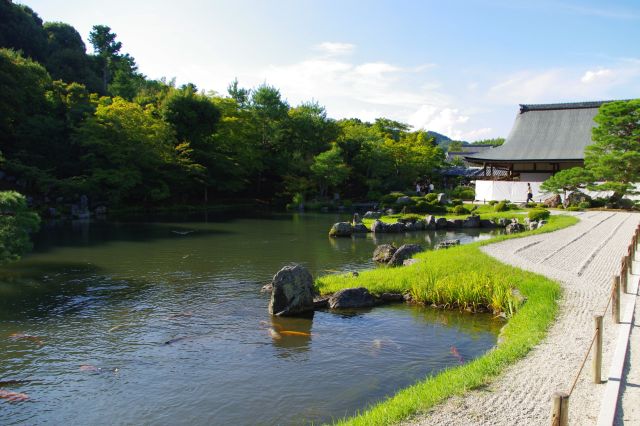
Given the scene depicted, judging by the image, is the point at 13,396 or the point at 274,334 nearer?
the point at 13,396

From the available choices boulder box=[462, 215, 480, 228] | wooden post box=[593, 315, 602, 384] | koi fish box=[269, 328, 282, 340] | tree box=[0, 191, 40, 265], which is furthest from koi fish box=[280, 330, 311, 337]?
boulder box=[462, 215, 480, 228]

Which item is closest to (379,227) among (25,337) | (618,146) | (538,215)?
(538,215)

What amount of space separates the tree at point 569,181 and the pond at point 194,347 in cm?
2139

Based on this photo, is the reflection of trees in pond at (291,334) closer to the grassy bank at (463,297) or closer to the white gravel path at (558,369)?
the grassy bank at (463,297)

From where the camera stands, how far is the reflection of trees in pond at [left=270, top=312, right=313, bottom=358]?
411 inches

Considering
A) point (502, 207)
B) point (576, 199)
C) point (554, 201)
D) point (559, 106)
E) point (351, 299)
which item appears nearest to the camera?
point (351, 299)

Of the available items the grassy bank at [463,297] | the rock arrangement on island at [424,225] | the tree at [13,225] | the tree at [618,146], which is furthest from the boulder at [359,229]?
the tree at [13,225]

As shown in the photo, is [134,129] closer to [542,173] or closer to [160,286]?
[160,286]

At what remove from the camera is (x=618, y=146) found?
107 feet

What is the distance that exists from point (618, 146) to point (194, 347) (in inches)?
1236

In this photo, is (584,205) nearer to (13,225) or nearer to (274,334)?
(274,334)

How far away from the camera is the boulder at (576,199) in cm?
3516

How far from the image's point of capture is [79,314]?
1309 centimetres

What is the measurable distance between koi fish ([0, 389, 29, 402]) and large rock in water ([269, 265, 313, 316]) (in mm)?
5811
